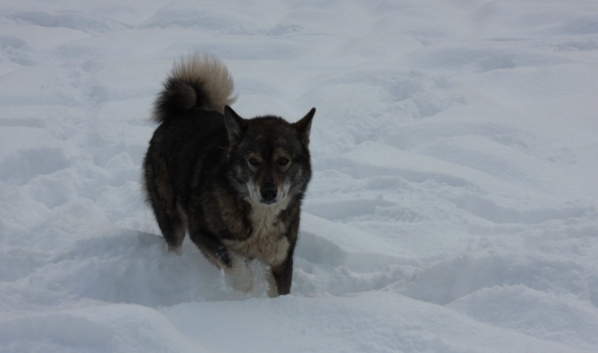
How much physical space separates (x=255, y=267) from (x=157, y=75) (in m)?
5.09

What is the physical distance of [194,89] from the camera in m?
4.70

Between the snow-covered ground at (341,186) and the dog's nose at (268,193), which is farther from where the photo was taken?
the dog's nose at (268,193)

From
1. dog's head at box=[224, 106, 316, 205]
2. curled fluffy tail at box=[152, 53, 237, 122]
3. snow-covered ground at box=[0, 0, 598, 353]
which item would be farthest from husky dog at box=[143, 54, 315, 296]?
curled fluffy tail at box=[152, 53, 237, 122]

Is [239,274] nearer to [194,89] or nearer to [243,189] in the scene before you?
[243,189]

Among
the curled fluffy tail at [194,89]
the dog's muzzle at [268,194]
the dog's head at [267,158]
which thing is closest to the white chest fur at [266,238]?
the dog's head at [267,158]

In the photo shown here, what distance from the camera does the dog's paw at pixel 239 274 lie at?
3.64 metres

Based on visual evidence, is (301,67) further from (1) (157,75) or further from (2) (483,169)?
(2) (483,169)

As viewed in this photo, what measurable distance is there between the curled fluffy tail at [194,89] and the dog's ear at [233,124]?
107 centimetres

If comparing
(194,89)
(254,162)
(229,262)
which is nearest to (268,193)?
(254,162)

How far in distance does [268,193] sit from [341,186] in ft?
8.05

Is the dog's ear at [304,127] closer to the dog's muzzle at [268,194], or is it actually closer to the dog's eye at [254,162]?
the dog's eye at [254,162]

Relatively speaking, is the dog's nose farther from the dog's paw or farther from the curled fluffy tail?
the curled fluffy tail

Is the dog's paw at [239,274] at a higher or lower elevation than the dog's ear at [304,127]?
lower

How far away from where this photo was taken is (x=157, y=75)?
818 centimetres
